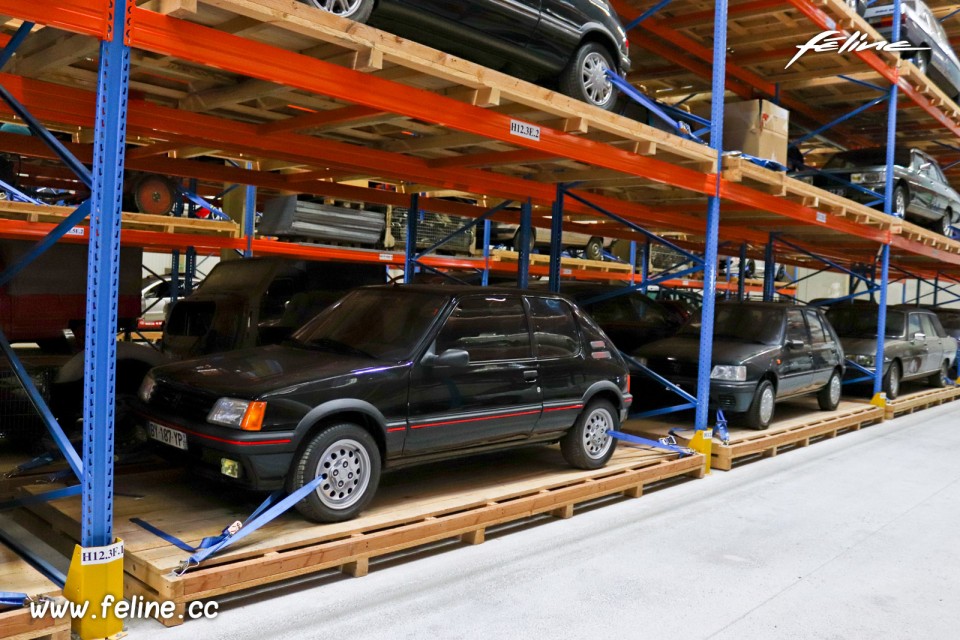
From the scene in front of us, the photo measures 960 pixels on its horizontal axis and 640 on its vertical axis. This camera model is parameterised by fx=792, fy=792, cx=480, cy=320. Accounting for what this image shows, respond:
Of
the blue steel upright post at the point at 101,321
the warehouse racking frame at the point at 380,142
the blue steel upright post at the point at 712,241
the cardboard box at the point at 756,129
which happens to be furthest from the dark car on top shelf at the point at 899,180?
the blue steel upright post at the point at 101,321

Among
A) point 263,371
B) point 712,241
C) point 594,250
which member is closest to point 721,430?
point 712,241

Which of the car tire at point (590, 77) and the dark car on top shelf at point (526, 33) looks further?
the car tire at point (590, 77)

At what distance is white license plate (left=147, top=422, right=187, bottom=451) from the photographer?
4.54 m

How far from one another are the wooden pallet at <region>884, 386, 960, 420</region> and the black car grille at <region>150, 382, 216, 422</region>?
10.5m

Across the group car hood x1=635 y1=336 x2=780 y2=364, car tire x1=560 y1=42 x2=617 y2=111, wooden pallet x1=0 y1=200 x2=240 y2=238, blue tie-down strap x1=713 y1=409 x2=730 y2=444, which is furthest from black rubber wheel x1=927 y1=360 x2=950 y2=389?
wooden pallet x1=0 y1=200 x2=240 y2=238

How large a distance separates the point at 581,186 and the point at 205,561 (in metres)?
6.02

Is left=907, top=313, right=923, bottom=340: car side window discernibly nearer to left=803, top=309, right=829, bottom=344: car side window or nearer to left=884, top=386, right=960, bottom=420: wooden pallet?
left=884, top=386, right=960, bottom=420: wooden pallet

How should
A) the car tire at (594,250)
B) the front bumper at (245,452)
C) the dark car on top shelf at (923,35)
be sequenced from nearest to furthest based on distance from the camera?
the front bumper at (245,452)
the dark car on top shelf at (923,35)
the car tire at (594,250)

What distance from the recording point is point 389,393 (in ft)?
16.0

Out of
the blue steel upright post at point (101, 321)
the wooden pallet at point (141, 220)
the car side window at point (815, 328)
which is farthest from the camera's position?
the car side window at point (815, 328)

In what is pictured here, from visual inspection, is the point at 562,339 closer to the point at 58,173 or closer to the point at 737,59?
the point at 737,59

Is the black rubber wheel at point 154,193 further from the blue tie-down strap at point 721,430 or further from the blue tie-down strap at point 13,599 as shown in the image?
the blue tie-down strap at point 13,599

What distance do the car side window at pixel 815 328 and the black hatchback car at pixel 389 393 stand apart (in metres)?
4.30

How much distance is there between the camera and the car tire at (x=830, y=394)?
34.9ft
